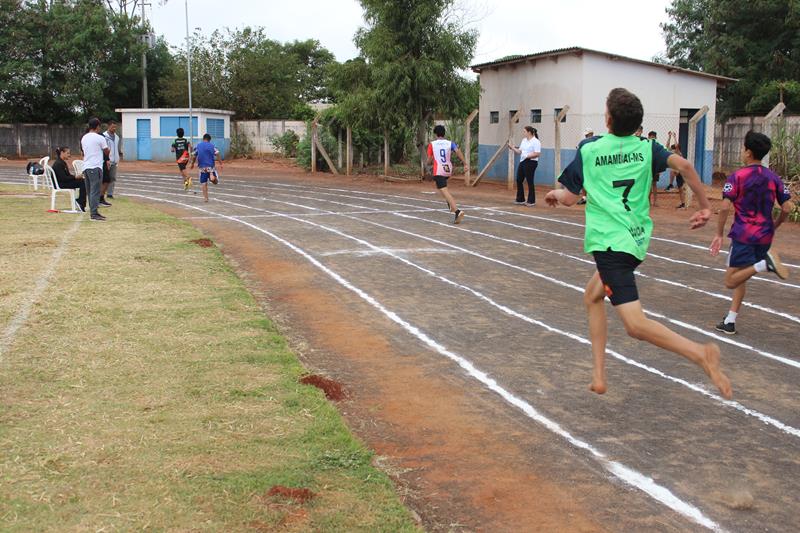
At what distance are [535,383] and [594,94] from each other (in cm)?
2136

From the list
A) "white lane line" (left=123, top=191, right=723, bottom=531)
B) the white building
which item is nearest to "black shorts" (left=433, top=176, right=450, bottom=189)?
"white lane line" (left=123, top=191, right=723, bottom=531)

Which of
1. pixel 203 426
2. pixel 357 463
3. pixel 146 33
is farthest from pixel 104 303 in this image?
pixel 146 33

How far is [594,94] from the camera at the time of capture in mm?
26328

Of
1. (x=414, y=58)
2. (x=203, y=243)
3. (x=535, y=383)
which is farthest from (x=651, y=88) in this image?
(x=535, y=383)

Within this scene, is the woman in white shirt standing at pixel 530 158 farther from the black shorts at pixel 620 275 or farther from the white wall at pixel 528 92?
the black shorts at pixel 620 275

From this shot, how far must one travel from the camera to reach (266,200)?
74.8 ft

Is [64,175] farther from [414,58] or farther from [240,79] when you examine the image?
[240,79]

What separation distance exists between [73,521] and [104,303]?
16.5ft

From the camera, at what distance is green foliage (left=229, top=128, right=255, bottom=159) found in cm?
4775

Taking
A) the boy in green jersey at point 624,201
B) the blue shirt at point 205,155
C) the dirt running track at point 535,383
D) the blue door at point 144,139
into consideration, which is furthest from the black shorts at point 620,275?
the blue door at point 144,139

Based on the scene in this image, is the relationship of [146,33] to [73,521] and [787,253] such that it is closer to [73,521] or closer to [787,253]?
[787,253]

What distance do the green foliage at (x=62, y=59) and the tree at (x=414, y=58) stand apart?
23305 millimetres

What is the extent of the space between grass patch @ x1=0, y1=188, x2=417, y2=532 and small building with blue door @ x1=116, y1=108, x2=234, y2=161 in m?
37.0

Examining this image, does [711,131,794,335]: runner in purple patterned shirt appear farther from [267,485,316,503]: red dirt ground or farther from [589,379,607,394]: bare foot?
[267,485,316,503]: red dirt ground
